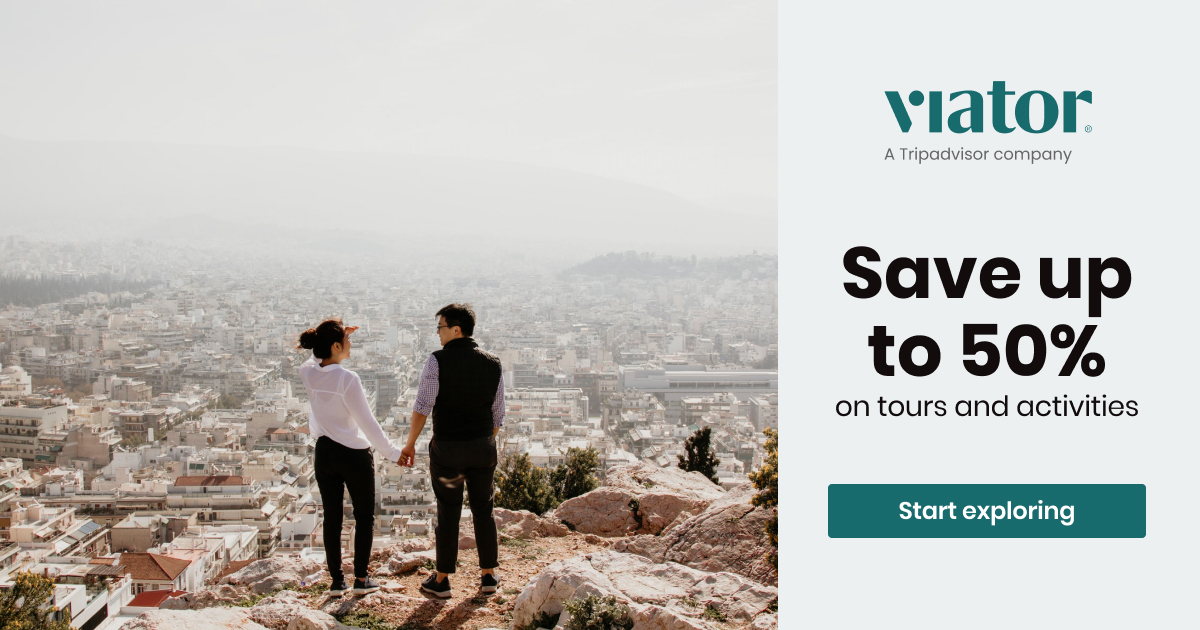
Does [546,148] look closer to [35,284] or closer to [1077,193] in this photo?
[35,284]

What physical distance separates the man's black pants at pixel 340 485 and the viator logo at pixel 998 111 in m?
2.38

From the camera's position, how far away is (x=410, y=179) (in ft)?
204

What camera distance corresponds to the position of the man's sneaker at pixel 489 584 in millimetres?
3244

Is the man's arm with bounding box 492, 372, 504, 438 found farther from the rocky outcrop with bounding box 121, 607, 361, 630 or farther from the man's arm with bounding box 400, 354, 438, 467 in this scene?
the rocky outcrop with bounding box 121, 607, 361, 630

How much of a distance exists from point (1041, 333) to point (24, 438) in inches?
861

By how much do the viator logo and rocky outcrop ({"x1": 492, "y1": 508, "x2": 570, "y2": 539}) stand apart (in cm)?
341

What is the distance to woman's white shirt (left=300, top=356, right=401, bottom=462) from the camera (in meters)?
2.87

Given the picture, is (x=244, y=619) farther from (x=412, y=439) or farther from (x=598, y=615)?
(x=598, y=615)

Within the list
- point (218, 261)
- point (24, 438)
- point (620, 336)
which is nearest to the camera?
point (24, 438)

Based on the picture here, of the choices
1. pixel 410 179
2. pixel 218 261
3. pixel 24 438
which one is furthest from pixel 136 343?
pixel 410 179

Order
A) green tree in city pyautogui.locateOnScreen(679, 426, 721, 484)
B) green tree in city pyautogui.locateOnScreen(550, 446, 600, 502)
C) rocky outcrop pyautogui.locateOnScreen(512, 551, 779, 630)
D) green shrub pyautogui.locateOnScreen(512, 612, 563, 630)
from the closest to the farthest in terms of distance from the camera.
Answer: rocky outcrop pyautogui.locateOnScreen(512, 551, 779, 630) → green shrub pyautogui.locateOnScreen(512, 612, 563, 630) → green tree in city pyautogui.locateOnScreen(550, 446, 600, 502) → green tree in city pyautogui.locateOnScreen(679, 426, 721, 484)

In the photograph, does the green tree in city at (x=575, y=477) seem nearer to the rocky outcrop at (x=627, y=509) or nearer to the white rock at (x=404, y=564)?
the rocky outcrop at (x=627, y=509)

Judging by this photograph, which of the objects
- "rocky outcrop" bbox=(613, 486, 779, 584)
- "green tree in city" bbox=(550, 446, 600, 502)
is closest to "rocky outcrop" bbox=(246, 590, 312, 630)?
"rocky outcrop" bbox=(613, 486, 779, 584)

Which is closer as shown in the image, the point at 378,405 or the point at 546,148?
the point at 378,405
